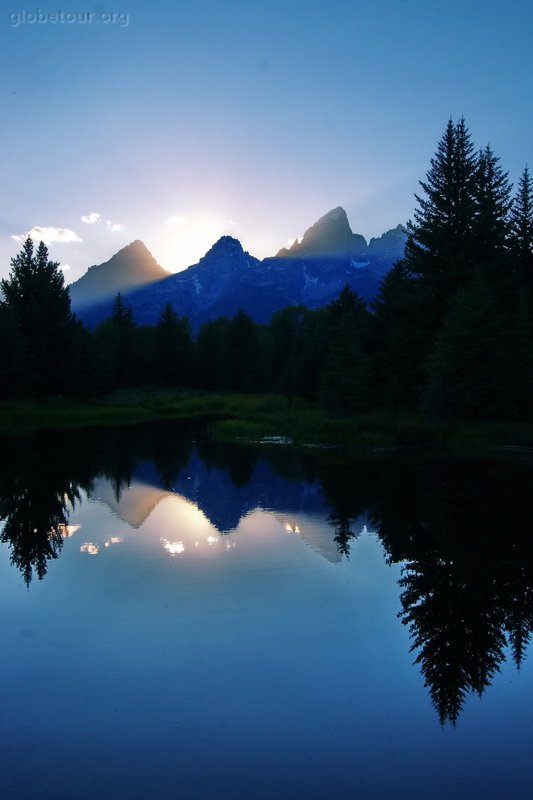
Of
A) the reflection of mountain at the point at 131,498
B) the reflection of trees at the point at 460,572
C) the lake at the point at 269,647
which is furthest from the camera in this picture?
the reflection of mountain at the point at 131,498

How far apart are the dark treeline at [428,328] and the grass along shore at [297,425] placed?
2007 mm

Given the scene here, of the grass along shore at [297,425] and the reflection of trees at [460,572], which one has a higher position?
the grass along shore at [297,425]

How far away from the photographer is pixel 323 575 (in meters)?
11.5

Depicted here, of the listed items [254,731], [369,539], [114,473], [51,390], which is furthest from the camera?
[51,390]

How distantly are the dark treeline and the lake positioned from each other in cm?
1578

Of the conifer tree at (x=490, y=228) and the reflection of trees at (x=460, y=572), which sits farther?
the conifer tree at (x=490, y=228)

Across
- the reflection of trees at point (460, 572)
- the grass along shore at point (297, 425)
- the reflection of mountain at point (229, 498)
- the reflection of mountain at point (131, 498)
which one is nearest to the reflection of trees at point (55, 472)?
the reflection of mountain at point (131, 498)

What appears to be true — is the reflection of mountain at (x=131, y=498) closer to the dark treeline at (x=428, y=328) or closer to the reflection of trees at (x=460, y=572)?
the reflection of trees at (x=460, y=572)

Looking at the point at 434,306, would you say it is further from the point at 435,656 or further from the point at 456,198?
the point at 435,656

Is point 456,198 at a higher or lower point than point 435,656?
higher

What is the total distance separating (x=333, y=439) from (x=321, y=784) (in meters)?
27.3

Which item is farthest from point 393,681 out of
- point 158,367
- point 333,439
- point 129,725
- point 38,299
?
point 158,367

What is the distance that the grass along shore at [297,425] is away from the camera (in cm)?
3005

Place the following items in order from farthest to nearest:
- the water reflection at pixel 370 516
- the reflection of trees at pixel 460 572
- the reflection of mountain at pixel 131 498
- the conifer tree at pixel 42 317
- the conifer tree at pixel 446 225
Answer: the conifer tree at pixel 42 317 → the conifer tree at pixel 446 225 → the reflection of mountain at pixel 131 498 → the water reflection at pixel 370 516 → the reflection of trees at pixel 460 572
